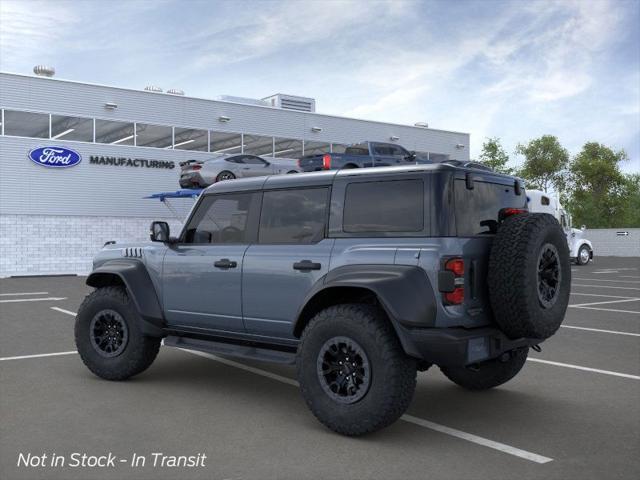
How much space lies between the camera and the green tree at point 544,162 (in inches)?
2761

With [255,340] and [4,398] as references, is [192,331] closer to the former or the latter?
[255,340]

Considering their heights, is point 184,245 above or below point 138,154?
below

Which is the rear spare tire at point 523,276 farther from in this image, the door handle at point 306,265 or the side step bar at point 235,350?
the side step bar at point 235,350

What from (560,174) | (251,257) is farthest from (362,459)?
(560,174)

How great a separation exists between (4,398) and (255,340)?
7.62 feet

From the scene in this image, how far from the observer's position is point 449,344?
14.9 ft

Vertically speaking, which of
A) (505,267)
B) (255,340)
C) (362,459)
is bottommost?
(362,459)

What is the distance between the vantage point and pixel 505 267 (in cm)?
475

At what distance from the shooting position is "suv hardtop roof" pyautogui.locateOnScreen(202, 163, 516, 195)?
16.4ft

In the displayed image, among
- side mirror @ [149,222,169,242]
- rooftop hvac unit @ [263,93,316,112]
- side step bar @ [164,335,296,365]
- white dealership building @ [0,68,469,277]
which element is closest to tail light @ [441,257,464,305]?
side step bar @ [164,335,296,365]

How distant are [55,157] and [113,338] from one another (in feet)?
73.4

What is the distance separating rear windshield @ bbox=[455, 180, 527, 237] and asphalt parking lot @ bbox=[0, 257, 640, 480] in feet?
5.07

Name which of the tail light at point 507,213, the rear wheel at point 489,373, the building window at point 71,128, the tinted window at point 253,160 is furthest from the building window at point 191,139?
the tail light at point 507,213

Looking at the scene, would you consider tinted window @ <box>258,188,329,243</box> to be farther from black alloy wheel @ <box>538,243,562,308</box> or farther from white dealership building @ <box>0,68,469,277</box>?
white dealership building @ <box>0,68,469,277</box>
